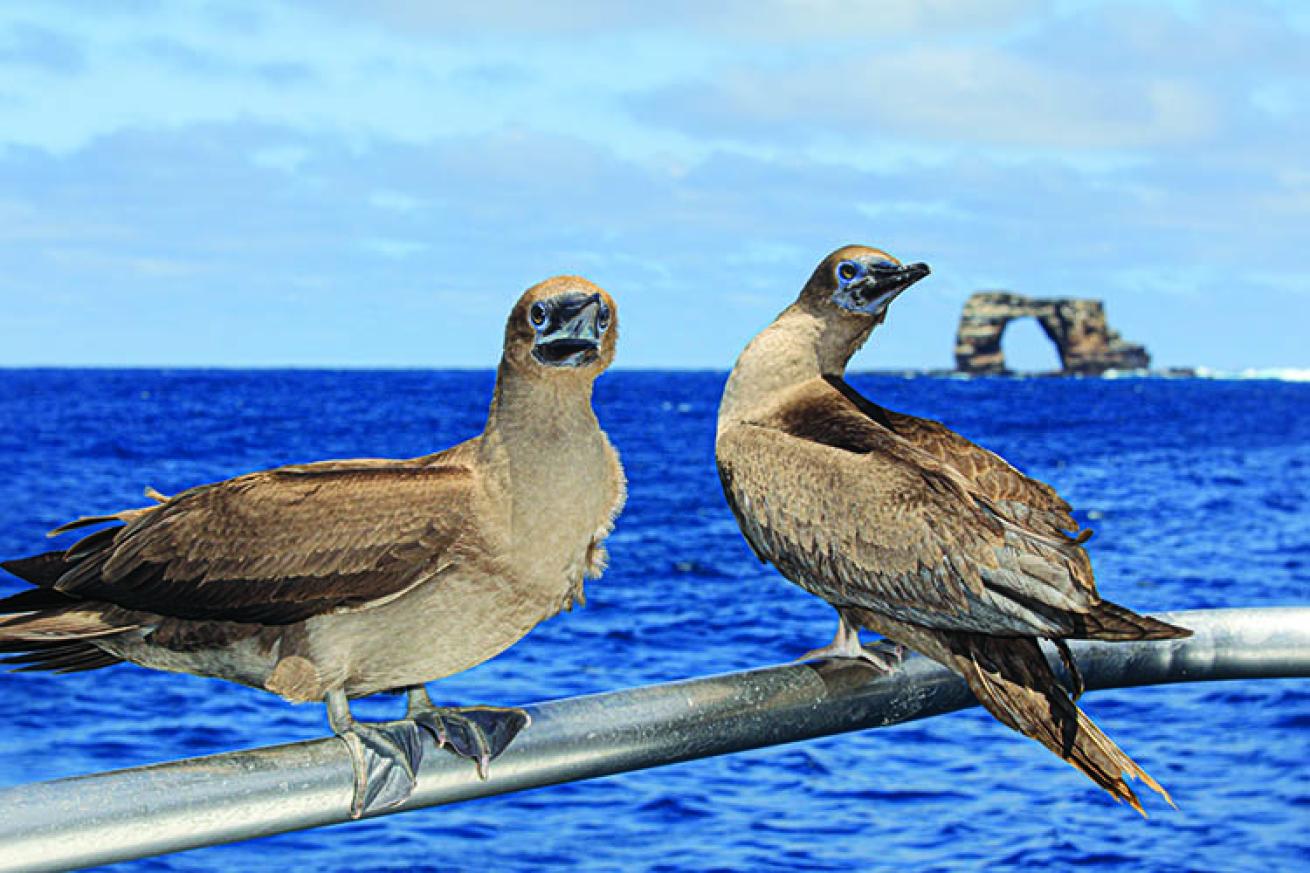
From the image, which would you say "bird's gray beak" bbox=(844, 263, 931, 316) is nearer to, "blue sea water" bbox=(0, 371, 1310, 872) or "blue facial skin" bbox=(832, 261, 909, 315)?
"blue facial skin" bbox=(832, 261, 909, 315)

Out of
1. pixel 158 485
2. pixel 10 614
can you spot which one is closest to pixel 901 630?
pixel 10 614

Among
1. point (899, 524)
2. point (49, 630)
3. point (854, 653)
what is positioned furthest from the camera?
point (899, 524)

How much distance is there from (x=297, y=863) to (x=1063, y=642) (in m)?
15.6

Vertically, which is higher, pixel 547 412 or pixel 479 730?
pixel 547 412

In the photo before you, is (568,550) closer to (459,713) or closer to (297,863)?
(459,713)

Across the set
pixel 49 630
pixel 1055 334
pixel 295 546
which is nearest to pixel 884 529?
pixel 295 546

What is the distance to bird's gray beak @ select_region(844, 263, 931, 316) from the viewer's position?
493cm

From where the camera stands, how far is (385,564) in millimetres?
3369

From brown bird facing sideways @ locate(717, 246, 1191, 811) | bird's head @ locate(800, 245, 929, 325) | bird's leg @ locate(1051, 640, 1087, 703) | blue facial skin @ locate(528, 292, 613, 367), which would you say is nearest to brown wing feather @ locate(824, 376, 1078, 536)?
brown bird facing sideways @ locate(717, 246, 1191, 811)

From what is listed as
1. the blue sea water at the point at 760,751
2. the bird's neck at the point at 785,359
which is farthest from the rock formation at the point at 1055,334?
the bird's neck at the point at 785,359

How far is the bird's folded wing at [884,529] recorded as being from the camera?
3854 mm

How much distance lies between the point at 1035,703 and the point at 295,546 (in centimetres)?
191

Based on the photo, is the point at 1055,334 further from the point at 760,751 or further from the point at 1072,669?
the point at 1072,669

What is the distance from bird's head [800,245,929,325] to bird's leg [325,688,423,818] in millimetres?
2414
